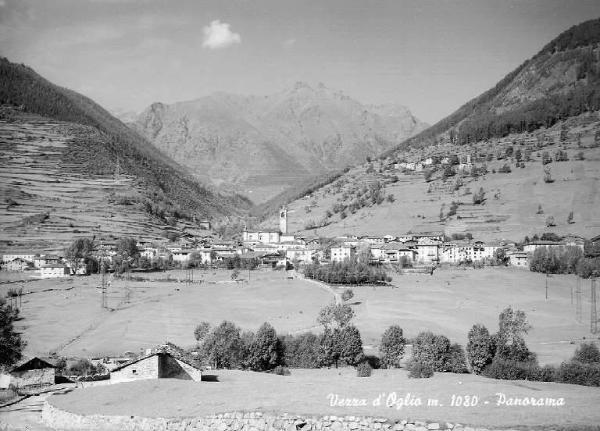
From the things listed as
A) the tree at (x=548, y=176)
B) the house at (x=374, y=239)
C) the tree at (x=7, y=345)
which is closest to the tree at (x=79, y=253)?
the house at (x=374, y=239)

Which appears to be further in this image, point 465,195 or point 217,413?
point 465,195

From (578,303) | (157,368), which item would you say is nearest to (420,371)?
(157,368)

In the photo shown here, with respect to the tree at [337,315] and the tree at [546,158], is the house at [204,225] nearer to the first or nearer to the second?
the tree at [546,158]

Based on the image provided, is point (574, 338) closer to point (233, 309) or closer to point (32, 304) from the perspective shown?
point (233, 309)

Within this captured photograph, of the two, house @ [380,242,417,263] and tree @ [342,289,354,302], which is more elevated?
house @ [380,242,417,263]

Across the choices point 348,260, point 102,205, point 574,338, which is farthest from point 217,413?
point 102,205

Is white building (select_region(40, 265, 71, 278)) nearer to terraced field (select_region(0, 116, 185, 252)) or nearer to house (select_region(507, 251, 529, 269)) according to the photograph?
terraced field (select_region(0, 116, 185, 252))

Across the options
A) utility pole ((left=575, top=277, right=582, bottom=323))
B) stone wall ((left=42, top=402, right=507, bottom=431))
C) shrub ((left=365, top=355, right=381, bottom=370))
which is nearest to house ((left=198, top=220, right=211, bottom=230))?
utility pole ((left=575, top=277, right=582, bottom=323))

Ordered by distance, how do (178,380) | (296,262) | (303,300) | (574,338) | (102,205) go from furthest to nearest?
(102,205) → (296,262) → (303,300) → (574,338) → (178,380)
